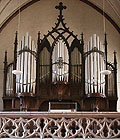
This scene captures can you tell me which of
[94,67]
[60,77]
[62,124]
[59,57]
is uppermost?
[59,57]

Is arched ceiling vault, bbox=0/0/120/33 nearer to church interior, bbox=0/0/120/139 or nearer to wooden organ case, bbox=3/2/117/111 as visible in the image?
church interior, bbox=0/0/120/139

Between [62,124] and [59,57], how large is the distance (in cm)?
646

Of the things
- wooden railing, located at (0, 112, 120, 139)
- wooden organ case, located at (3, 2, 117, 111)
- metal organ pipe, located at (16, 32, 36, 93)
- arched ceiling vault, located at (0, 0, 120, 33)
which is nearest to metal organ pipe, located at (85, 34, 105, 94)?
wooden organ case, located at (3, 2, 117, 111)

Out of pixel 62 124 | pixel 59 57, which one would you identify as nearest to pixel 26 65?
pixel 59 57

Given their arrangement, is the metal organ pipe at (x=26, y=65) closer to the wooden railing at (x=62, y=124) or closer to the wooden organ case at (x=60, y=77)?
the wooden organ case at (x=60, y=77)

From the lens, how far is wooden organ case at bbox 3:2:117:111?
37.1 ft

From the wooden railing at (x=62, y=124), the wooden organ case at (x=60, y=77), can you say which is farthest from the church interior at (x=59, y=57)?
the wooden railing at (x=62, y=124)

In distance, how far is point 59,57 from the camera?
11.9 m

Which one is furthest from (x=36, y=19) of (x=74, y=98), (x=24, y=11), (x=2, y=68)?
(x=74, y=98)

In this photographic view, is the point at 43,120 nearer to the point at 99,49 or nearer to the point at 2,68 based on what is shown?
the point at 99,49

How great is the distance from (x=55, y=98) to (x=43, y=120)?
543cm

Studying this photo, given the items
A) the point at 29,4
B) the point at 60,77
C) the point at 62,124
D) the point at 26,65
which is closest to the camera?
the point at 62,124

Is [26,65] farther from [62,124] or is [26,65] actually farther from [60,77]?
[62,124]

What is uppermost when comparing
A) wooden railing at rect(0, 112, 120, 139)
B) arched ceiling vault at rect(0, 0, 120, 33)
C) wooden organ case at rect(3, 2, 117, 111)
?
arched ceiling vault at rect(0, 0, 120, 33)
